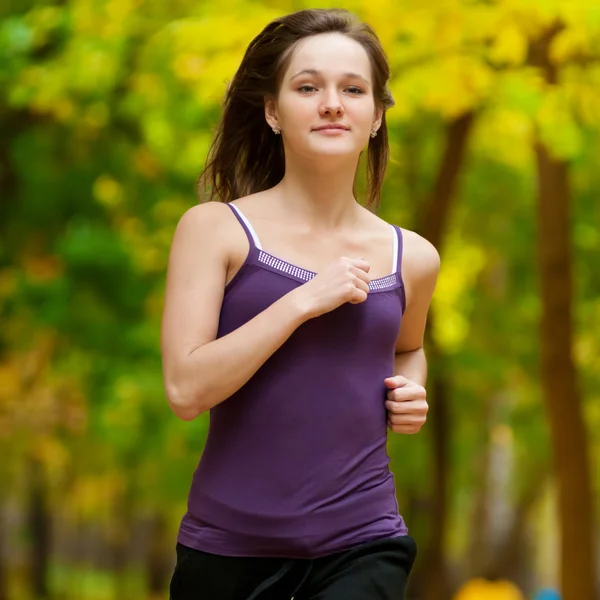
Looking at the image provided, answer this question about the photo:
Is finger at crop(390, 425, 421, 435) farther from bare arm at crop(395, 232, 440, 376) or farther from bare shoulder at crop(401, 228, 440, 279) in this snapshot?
bare shoulder at crop(401, 228, 440, 279)

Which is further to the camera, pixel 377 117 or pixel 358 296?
pixel 377 117

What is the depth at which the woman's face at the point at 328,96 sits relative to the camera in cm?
324

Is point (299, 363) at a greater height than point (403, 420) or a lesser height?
greater

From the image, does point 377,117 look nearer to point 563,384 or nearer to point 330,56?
point 330,56

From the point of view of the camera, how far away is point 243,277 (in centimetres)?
316

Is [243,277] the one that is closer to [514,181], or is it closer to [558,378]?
[558,378]

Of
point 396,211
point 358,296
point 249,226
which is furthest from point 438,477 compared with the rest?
point 358,296

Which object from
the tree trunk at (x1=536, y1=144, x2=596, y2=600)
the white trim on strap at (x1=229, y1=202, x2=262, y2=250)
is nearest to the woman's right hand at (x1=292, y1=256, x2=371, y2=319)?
the white trim on strap at (x1=229, y1=202, x2=262, y2=250)

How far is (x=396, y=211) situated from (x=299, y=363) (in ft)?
40.4

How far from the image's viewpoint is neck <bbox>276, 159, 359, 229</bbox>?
3.33 m

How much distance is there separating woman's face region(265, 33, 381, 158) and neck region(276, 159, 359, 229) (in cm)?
5

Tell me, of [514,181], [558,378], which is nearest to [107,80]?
[558,378]

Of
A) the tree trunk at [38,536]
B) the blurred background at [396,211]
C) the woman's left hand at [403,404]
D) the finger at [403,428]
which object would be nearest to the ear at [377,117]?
the woman's left hand at [403,404]

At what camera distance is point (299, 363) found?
3.13m
